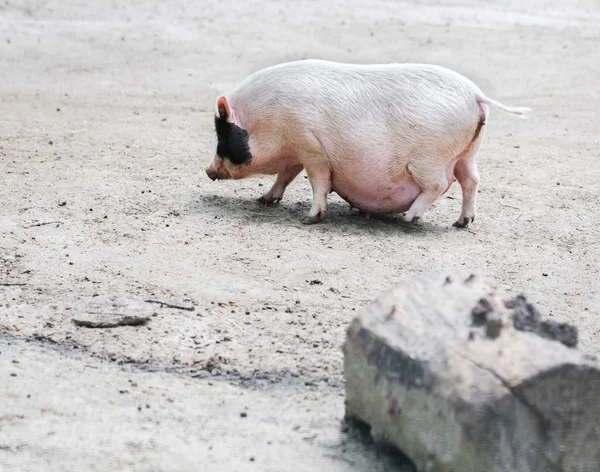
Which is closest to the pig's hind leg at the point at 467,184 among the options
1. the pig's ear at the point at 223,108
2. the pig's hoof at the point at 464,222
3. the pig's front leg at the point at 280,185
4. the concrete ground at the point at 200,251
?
the pig's hoof at the point at 464,222

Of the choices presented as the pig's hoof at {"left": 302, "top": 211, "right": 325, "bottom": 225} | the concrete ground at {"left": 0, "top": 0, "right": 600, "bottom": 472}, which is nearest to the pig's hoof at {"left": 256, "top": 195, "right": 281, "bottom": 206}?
the concrete ground at {"left": 0, "top": 0, "right": 600, "bottom": 472}

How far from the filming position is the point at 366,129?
5.54 metres

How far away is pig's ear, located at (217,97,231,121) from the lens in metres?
5.68

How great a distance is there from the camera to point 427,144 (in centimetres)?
548

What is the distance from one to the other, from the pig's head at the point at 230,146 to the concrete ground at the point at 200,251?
0.25 metres

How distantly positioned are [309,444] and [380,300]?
1.81ft

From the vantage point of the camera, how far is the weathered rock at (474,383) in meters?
2.67

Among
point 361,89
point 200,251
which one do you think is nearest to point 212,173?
point 200,251

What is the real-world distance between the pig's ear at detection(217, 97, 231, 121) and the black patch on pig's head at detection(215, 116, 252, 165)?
0.8 inches

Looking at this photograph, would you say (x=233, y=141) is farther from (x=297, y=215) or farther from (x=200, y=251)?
(x=200, y=251)

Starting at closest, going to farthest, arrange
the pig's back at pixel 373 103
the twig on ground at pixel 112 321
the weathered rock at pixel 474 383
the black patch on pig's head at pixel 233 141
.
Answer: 1. the weathered rock at pixel 474 383
2. the twig on ground at pixel 112 321
3. the pig's back at pixel 373 103
4. the black patch on pig's head at pixel 233 141

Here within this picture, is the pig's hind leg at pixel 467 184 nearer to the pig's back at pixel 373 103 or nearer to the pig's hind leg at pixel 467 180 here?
the pig's hind leg at pixel 467 180

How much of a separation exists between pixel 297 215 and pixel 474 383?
333 cm

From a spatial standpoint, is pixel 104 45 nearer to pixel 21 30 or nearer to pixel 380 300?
pixel 21 30
